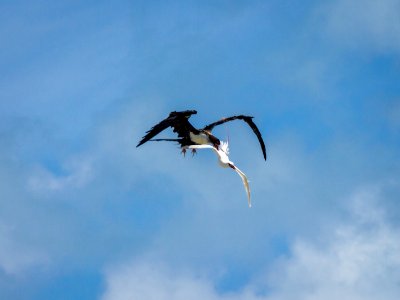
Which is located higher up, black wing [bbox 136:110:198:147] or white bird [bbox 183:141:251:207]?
black wing [bbox 136:110:198:147]

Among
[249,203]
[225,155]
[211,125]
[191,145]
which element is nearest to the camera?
[249,203]

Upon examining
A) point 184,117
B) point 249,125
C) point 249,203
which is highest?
point 249,125

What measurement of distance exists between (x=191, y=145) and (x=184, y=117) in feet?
6.72

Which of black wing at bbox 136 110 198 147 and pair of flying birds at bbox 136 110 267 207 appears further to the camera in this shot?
black wing at bbox 136 110 198 147

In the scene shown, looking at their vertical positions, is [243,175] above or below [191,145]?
below

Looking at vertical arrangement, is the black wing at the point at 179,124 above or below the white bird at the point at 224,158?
above

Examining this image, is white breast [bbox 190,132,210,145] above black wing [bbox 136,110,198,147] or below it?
below

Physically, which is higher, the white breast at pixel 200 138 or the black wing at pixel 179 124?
the black wing at pixel 179 124

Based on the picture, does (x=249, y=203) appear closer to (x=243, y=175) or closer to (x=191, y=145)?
(x=243, y=175)

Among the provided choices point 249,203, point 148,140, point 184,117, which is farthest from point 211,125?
point 249,203

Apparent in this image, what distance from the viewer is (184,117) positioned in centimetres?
3362

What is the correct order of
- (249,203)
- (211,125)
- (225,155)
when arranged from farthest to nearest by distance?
(211,125) → (225,155) → (249,203)

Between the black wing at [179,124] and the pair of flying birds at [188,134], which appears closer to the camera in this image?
the pair of flying birds at [188,134]

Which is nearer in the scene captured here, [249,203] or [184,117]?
[249,203]
